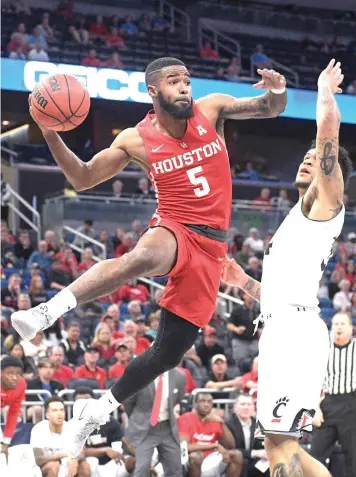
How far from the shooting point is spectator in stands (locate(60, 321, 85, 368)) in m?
12.9

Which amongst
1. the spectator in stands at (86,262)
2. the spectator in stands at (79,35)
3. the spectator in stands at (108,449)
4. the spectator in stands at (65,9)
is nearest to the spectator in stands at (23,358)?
the spectator in stands at (108,449)

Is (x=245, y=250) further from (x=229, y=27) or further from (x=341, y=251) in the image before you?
(x=229, y=27)

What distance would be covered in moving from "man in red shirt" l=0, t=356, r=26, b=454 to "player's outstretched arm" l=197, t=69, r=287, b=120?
196 inches

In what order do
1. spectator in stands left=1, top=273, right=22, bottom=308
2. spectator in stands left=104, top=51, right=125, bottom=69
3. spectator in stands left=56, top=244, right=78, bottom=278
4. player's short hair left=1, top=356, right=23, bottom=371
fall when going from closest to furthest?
player's short hair left=1, top=356, right=23, bottom=371
spectator in stands left=1, top=273, right=22, bottom=308
spectator in stands left=56, top=244, right=78, bottom=278
spectator in stands left=104, top=51, right=125, bottom=69

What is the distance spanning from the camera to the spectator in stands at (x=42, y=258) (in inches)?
642

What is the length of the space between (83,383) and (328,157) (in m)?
6.90

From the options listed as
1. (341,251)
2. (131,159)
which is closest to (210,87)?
(341,251)

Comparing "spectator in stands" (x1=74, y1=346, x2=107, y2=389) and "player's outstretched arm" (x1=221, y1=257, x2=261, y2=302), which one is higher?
"player's outstretched arm" (x1=221, y1=257, x2=261, y2=302)

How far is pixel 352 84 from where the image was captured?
25.4 metres

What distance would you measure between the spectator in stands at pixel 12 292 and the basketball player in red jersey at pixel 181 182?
8160 mm

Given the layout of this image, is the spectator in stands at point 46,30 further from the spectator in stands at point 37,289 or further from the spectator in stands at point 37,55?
the spectator in stands at point 37,289

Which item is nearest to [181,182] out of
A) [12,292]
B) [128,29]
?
[12,292]

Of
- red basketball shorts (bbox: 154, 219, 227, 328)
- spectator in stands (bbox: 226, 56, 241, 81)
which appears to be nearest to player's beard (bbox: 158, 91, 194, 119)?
red basketball shorts (bbox: 154, 219, 227, 328)

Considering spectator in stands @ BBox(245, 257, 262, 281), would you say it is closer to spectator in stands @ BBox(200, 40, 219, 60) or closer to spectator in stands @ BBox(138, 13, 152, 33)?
spectator in stands @ BBox(200, 40, 219, 60)
